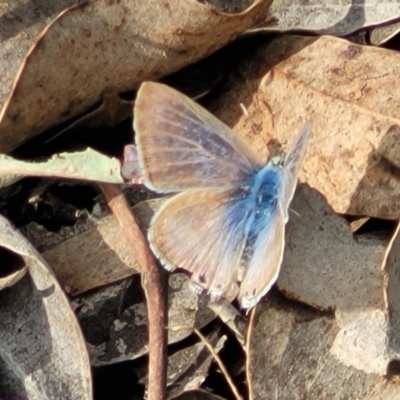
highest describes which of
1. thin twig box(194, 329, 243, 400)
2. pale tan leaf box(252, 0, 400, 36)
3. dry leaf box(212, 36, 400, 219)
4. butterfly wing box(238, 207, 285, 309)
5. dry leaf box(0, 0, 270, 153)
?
dry leaf box(0, 0, 270, 153)

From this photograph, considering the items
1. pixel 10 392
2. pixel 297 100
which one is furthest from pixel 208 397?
pixel 297 100

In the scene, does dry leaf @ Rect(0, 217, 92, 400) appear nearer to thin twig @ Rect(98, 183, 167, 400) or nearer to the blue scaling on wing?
thin twig @ Rect(98, 183, 167, 400)

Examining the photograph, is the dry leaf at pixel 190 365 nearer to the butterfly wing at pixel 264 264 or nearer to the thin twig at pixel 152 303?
the thin twig at pixel 152 303

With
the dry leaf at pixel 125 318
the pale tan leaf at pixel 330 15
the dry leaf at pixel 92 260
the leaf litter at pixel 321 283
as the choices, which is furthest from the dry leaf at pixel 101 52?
the dry leaf at pixel 125 318

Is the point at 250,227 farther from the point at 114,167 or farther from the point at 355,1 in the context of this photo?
the point at 355,1

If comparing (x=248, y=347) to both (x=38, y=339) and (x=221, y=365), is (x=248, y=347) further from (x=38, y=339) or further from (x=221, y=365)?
(x=38, y=339)

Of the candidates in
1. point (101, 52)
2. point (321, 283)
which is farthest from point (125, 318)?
Result: point (101, 52)

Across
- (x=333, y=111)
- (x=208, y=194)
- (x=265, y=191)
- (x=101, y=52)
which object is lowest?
(x=265, y=191)

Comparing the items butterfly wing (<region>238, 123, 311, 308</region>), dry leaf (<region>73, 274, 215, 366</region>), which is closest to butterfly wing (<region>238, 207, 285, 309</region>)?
butterfly wing (<region>238, 123, 311, 308</region>)
